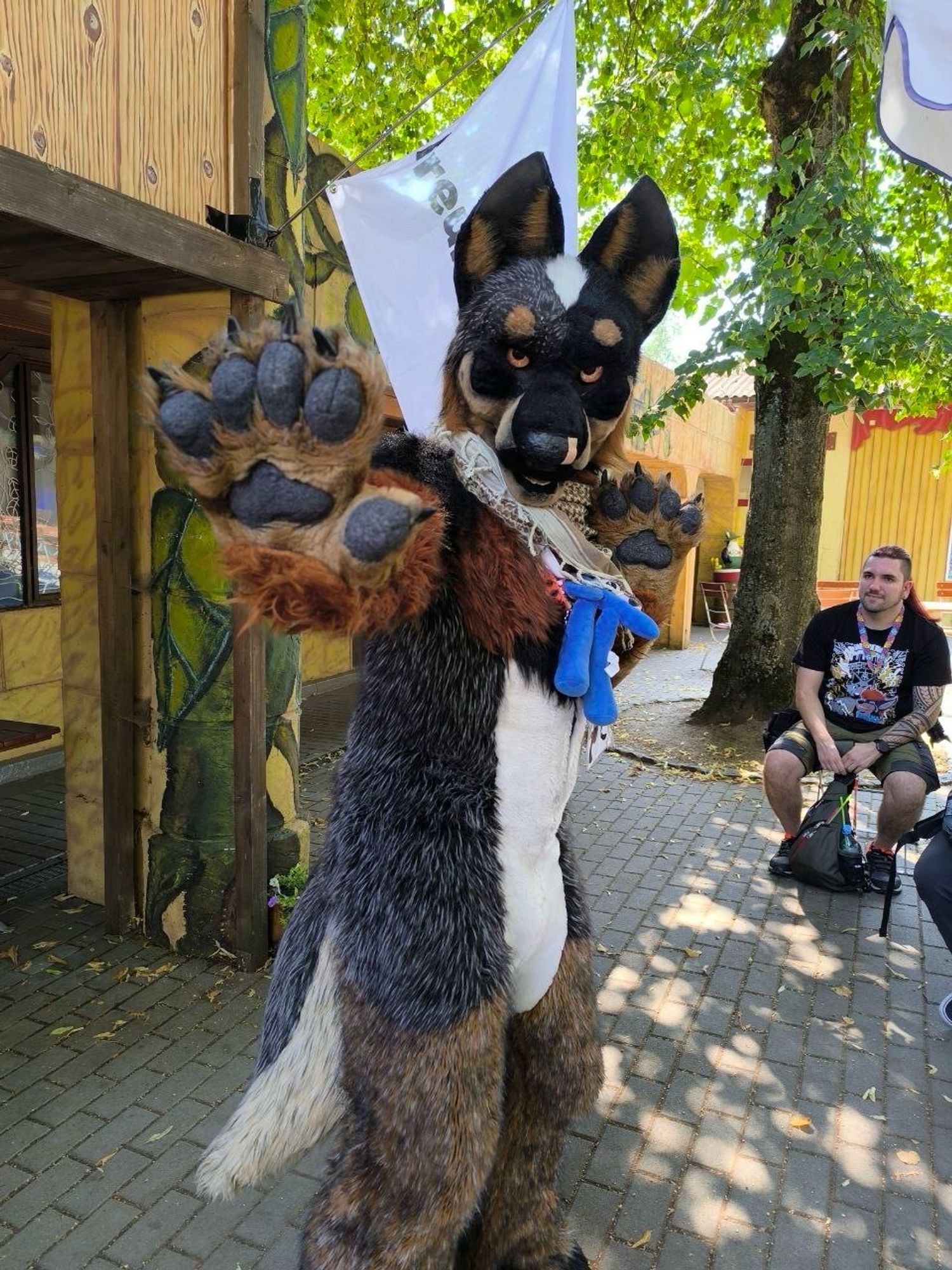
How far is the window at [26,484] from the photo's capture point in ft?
20.3

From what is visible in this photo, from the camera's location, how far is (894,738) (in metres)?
4.59

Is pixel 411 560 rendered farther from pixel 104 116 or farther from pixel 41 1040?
pixel 41 1040

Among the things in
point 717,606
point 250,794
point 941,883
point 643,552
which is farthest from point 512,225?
point 717,606

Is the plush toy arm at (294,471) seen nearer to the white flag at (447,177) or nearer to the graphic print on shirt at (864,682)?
the white flag at (447,177)

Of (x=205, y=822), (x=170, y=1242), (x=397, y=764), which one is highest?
(x=397, y=764)

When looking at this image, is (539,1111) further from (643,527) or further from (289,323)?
(289,323)

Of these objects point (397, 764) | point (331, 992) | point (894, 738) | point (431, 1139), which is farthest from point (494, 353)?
point (894, 738)

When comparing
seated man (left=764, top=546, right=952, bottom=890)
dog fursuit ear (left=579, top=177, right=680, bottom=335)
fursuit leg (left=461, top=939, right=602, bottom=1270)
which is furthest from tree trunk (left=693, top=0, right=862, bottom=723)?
fursuit leg (left=461, top=939, right=602, bottom=1270)

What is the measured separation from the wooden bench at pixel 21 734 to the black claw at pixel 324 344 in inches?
136

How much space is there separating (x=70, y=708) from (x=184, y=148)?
238 centimetres

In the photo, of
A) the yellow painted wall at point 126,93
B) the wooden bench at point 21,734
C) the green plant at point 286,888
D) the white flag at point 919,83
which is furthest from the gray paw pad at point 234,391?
the wooden bench at point 21,734

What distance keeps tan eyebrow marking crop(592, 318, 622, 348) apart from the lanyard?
11.1ft

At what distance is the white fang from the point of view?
1756mm

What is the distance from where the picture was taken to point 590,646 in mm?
1742
